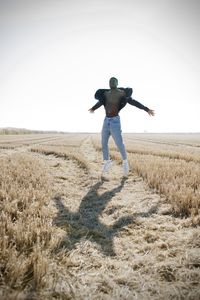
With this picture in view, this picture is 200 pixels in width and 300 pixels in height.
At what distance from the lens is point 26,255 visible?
2.96 m

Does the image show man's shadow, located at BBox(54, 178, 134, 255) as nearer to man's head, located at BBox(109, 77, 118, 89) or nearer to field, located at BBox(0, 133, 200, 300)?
field, located at BBox(0, 133, 200, 300)

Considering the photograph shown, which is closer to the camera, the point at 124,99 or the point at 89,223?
the point at 89,223

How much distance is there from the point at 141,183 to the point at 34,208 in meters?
3.45

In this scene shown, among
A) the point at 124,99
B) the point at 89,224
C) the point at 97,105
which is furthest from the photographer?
the point at 97,105

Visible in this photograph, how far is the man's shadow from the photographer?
3.58 m

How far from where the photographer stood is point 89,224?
430cm

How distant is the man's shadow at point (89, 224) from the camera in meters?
3.58

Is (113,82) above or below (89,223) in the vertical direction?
above

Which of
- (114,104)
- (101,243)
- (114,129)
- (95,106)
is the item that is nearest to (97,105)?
(95,106)

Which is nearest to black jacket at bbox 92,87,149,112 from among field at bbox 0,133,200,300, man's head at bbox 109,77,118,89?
man's head at bbox 109,77,118,89

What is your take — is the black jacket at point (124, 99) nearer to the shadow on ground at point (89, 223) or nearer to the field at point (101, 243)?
the field at point (101, 243)

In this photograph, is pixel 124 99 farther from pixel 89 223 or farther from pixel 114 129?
pixel 89 223

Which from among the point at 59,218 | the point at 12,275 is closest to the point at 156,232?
the point at 59,218

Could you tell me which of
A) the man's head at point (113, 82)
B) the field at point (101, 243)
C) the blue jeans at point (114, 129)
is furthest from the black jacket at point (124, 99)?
the field at point (101, 243)
